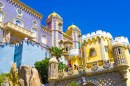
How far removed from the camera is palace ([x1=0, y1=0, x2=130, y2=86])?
2086cm

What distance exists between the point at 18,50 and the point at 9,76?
19.1 ft

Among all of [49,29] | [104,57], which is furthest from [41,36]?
[104,57]

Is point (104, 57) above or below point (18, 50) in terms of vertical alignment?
below

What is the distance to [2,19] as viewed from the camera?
36.3 m

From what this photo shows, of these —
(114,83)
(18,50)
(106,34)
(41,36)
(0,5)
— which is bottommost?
(114,83)

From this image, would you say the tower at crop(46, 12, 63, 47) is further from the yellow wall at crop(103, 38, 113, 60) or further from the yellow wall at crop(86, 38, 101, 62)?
the yellow wall at crop(103, 38, 113, 60)

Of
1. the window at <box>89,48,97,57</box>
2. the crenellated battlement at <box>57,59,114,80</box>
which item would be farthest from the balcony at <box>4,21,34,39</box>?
the crenellated battlement at <box>57,59,114,80</box>

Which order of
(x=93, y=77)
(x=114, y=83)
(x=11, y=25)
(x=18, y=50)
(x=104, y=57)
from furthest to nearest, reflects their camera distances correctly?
(x=11, y=25) < (x=18, y=50) < (x=104, y=57) < (x=93, y=77) < (x=114, y=83)

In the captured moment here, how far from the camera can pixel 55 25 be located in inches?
1933

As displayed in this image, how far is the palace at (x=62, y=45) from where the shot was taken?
68.4 feet

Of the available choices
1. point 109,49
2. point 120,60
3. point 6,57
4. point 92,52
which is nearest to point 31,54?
point 6,57

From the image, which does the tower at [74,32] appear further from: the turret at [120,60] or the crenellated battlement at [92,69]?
the turret at [120,60]

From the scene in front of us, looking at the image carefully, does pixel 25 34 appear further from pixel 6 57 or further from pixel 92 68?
pixel 92 68

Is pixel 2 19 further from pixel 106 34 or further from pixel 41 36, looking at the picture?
pixel 106 34
